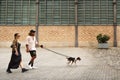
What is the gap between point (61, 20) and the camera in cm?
3206

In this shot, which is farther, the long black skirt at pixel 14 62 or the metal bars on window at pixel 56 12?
the metal bars on window at pixel 56 12

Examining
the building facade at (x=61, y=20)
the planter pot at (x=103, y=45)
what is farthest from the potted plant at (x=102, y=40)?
the building facade at (x=61, y=20)

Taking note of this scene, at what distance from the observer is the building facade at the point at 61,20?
31453 mm

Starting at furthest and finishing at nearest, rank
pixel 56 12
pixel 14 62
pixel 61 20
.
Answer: pixel 56 12 → pixel 61 20 → pixel 14 62

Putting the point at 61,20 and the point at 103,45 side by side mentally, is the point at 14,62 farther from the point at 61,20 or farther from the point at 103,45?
the point at 61,20

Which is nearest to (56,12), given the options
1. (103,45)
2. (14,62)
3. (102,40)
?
(102,40)

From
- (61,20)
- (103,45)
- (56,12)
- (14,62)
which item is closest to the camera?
Result: (14,62)

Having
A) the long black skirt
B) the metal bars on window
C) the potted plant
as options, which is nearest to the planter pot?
the potted plant

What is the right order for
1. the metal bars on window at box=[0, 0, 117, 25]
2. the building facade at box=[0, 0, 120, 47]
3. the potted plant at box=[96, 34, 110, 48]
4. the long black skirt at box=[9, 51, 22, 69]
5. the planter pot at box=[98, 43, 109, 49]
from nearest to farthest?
the long black skirt at box=[9, 51, 22, 69] < the potted plant at box=[96, 34, 110, 48] < the planter pot at box=[98, 43, 109, 49] < the building facade at box=[0, 0, 120, 47] < the metal bars on window at box=[0, 0, 117, 25]

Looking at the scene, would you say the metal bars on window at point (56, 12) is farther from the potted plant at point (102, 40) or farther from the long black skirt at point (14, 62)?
the long black skirt at point (14, 62)

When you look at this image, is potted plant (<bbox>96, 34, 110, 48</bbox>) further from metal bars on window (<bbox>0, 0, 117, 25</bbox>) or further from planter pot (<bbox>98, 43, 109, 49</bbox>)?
metal bars on window (<bbox>0, 0, 117, 25</bbox>)

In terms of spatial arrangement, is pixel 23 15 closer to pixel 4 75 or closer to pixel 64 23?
pixel 64 23

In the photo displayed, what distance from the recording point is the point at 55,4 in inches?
1270

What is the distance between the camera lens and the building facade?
3145cm
